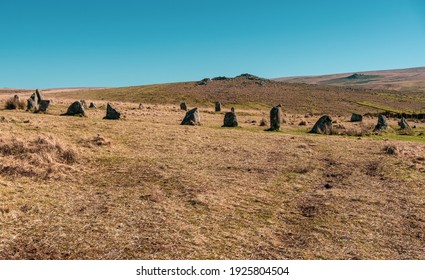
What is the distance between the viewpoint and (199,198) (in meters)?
13.9

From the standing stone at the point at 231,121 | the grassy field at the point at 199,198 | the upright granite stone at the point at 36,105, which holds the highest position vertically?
the upright granite stone at the point at 36,105

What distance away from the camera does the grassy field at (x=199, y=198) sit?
10.1 meters

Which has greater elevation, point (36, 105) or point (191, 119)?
point (36, 105)

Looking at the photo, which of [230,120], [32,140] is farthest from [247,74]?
[32,140]

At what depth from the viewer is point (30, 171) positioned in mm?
15531

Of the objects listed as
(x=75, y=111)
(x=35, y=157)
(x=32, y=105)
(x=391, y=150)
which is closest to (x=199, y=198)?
(x=35, y=157)

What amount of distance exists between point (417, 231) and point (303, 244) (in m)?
4.11

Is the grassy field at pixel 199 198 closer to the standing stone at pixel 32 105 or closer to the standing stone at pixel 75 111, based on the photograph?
the standing stone at pixel 75 111

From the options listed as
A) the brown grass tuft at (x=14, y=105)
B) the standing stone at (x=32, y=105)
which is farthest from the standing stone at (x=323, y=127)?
the brown grass tuft at (x=14, y=105)

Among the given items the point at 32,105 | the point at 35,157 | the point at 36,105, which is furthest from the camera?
the point at 36,105

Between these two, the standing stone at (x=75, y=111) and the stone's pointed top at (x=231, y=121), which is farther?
the stone's pointed top at (x=231, y=121)

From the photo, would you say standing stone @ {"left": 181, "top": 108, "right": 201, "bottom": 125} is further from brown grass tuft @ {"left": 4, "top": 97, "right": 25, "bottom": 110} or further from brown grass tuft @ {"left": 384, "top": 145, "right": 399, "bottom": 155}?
brown grass tuft @ {"left": 384, "top": 145, "right": 399, "bottom": 155}

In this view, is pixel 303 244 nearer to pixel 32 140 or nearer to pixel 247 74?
pixel 32 140

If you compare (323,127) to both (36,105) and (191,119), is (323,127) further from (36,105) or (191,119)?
(36,105)
